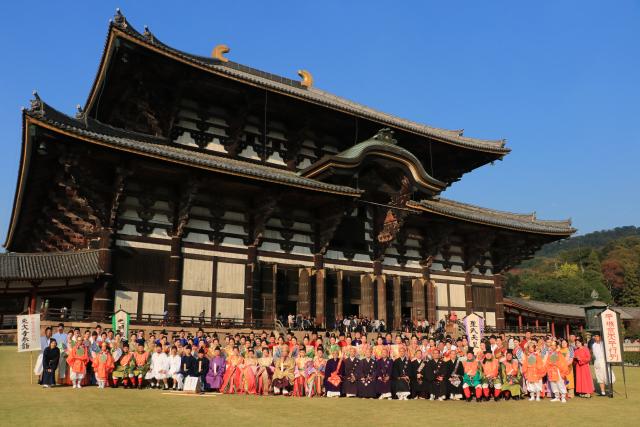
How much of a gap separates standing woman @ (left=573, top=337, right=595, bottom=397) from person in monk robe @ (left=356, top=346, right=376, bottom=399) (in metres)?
4.85

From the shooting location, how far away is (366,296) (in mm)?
23219

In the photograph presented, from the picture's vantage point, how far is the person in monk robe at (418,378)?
12.1 metres

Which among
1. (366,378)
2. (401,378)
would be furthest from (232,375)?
A: (401,378)

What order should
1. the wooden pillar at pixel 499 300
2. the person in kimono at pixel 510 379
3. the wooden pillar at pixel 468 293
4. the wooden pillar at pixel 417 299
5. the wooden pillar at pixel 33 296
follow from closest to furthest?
the person in kimono at pixel 510 379 < the wooden pillar at pixel 33 296 < the wooden pillar at pixel 417 299 < the wooden pillar at pixel 468 293 < the wooden pillar at pixel 499 300

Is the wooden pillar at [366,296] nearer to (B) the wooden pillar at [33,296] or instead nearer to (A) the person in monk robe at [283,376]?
(A) the person in monk robe at [283,376]

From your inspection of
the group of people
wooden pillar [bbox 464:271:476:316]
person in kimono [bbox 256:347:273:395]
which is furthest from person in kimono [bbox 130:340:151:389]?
wooden pillar [bbox 464:271:476:316]

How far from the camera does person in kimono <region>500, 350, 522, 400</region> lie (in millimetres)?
12039

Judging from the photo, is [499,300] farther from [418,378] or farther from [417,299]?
[418,378]

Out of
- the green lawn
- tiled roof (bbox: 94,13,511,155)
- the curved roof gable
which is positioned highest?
tiled roof (bbox: 94,13,511,155)

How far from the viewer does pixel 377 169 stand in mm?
22891

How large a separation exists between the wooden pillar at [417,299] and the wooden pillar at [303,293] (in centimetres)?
585

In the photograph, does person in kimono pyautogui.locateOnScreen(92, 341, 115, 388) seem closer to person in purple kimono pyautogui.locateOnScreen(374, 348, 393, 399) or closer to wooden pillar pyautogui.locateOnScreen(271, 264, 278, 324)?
person in purple kimono pyautogui.locateOnScreen(374, 348, 393, 399)

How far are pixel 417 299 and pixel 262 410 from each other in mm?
16398

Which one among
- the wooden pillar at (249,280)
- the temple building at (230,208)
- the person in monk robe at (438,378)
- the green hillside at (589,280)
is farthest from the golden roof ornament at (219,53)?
the green hillside at (589,280)
